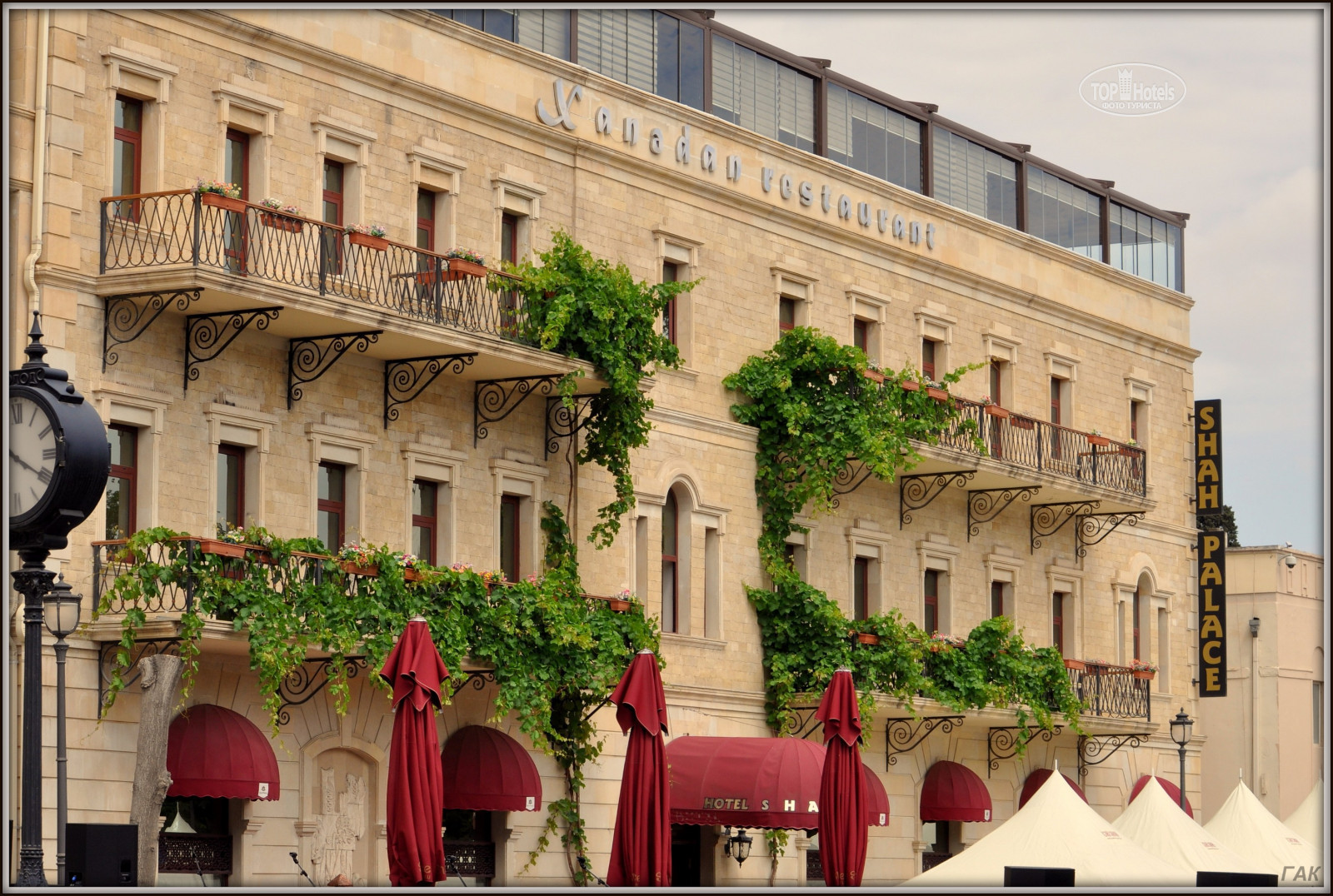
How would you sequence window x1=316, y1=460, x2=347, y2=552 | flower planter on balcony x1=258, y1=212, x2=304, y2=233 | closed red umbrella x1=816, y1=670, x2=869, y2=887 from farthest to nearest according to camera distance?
1. closed red umbrella x1=816, y1=670, x2=869, y2=887
2. window x1=316, y1=460, x2=347, y2=552
3. flower planter on balcony x1=258, y1=212, x2=304, y2=233

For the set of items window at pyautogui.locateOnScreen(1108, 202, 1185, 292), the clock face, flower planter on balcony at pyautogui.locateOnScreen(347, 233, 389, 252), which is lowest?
the clock face

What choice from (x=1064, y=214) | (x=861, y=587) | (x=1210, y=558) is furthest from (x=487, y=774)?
(x=1210, y=558)

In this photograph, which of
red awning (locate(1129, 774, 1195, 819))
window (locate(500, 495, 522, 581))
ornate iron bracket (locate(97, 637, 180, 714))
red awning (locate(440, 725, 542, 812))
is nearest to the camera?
ornate iron bracket (locate(97, 637, 180, 714))

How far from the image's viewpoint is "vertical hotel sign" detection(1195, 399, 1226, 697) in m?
42.3

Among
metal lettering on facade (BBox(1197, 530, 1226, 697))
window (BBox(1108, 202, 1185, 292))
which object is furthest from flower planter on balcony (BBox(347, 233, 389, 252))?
metal lettering on facade (BBox(1197, 530, 1226, 697))

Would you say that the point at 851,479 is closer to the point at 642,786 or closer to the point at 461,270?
the point at 461,270

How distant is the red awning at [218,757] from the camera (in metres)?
21.9

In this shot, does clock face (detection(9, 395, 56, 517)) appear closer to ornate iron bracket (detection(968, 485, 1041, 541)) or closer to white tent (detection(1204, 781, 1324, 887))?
white tent (detection(1204, 781, 1324, 887))

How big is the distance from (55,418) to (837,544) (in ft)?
70.9

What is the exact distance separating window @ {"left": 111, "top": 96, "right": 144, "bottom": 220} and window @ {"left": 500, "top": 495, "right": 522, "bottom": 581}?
6.93 m

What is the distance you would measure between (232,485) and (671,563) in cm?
822

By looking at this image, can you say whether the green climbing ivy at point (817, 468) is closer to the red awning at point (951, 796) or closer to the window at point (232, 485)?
the red awning at point (951, 796)

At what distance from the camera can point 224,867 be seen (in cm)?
2314

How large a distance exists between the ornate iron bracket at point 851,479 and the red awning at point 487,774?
861cm
